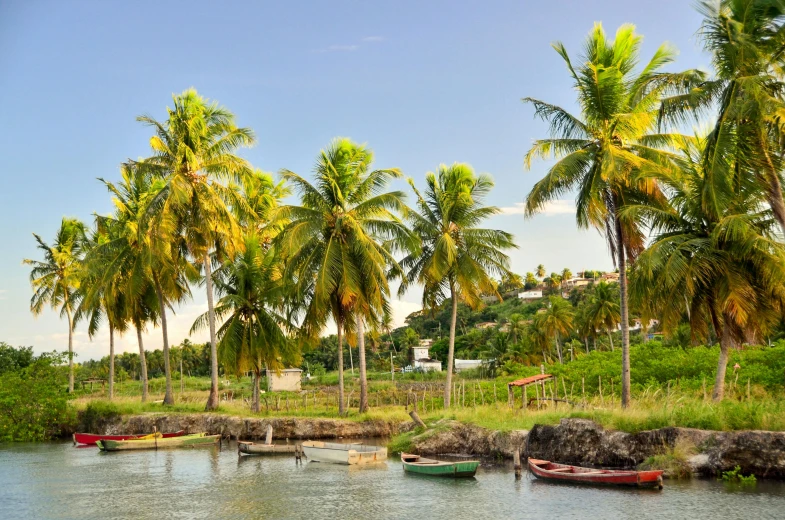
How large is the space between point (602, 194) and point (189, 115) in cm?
→ 2234

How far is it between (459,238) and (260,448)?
1417 cm

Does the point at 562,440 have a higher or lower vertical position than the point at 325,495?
higher

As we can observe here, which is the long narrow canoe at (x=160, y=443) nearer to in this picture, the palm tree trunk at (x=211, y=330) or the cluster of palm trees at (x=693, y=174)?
the palm tree trunk at (x=211, y=330)

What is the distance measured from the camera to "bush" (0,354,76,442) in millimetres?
39656

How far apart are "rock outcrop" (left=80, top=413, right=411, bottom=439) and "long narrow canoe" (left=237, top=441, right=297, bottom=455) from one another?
5027mm

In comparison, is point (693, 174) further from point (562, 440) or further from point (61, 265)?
point (61, 265)

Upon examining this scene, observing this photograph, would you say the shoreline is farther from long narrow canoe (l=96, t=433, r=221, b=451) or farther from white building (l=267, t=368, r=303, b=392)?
white building (l=267, t=368, r=303, b=392)

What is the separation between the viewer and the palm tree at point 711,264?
22688 millimetres

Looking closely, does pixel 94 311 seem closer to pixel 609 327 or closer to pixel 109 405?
pixel 109 405

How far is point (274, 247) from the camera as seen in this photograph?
35.6 metres

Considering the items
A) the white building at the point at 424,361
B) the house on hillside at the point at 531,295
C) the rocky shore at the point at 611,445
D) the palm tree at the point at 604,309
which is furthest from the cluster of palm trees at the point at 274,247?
the house on hillside at the point at 531,295

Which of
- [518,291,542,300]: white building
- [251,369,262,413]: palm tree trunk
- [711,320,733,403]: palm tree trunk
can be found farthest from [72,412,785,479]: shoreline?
[518,291,542,300]: white building

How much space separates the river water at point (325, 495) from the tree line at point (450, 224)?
733 centimetres

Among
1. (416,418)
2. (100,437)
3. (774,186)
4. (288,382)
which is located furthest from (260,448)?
(288,382)
